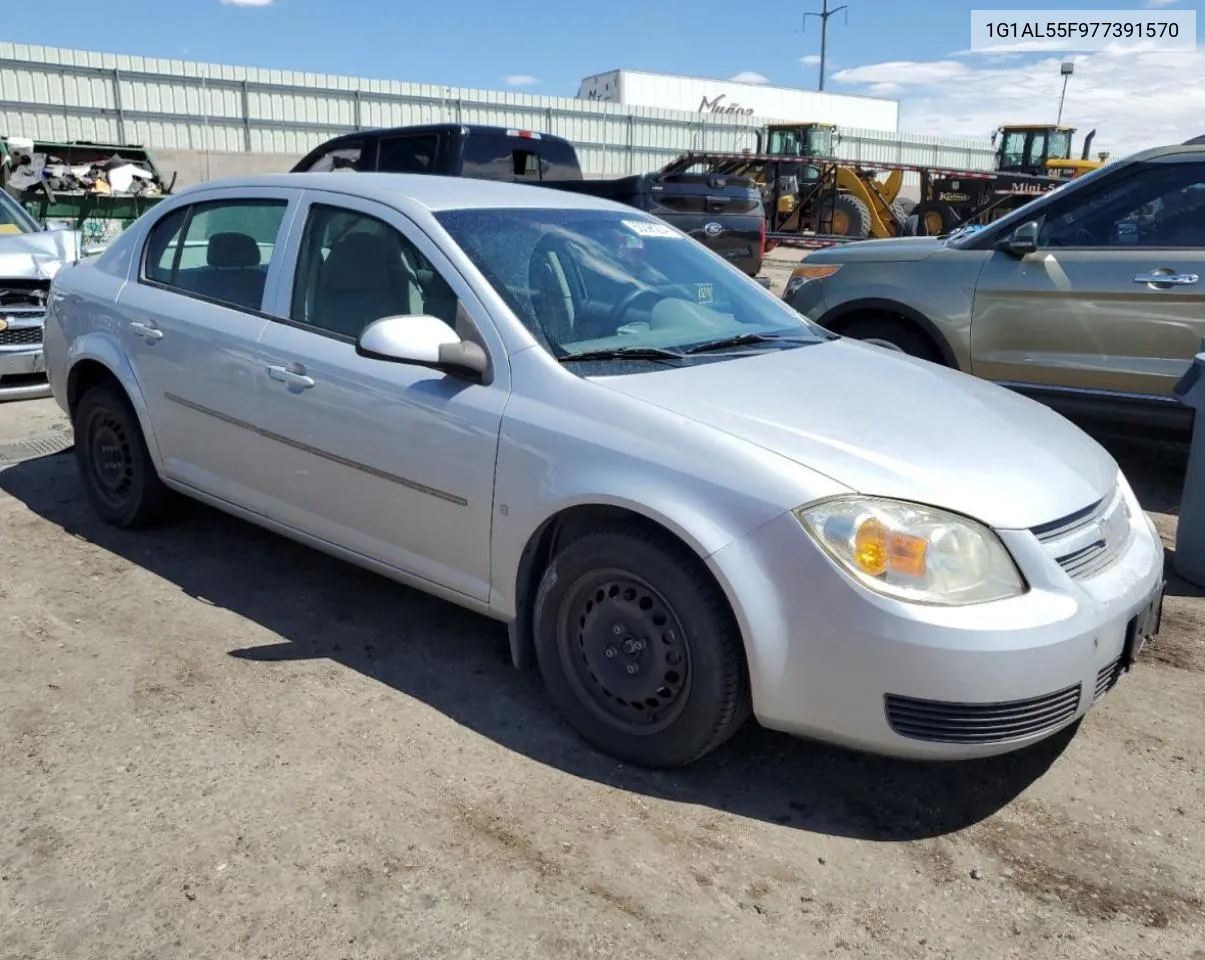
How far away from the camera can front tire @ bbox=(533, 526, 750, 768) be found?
9.20 ft

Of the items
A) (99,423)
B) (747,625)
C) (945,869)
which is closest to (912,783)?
(945,869)

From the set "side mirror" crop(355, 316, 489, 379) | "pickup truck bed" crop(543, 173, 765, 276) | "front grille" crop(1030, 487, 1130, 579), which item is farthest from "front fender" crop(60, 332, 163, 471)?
"pickup truck bed" crop(543, 173, 765, 276)

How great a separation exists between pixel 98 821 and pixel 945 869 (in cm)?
216

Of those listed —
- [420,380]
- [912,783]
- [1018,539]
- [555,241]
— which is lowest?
[912,783]

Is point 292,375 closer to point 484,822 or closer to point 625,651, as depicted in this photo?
point 625,651

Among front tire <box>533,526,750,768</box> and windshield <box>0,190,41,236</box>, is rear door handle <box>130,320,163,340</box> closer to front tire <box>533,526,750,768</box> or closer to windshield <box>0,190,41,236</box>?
front tire <box>533,526,750,768</box>

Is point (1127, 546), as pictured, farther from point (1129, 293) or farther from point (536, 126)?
point (536, 126)

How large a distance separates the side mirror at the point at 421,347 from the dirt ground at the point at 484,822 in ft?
3.57

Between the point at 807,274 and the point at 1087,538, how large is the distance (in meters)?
4.40

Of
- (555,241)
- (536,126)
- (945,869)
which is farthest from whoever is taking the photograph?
(536,126)

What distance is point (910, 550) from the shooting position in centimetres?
262

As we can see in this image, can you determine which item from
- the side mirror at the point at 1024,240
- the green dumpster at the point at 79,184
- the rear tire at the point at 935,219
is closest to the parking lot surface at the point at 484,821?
the side mirror at the point at 1024,240

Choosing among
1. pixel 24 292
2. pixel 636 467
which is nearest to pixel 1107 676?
pixel 636 467

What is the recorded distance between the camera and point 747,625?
272cm
